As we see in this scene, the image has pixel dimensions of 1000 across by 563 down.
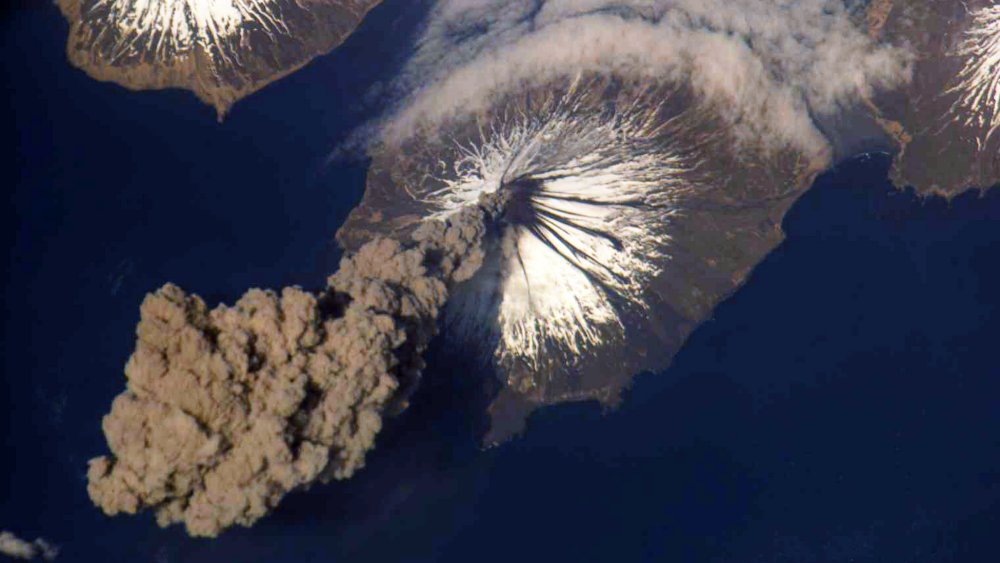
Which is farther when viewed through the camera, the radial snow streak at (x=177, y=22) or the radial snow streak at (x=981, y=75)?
the radial snow streak at (x=981, y=75)

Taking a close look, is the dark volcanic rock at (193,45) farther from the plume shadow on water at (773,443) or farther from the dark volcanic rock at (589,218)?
the plume shadow on water at (773,443)

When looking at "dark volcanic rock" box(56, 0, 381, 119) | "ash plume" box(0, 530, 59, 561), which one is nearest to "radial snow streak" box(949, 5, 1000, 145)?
"dark volcanic rock" box(56, 0, 381, 119)

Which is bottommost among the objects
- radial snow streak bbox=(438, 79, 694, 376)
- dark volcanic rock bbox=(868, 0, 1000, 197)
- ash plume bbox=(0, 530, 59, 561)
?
ash plume bbox=(0, 530, 59, 561)

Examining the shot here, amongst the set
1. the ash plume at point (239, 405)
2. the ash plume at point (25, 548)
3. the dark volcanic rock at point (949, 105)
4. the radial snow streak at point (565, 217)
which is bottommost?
the ash plume at point (25, 548)

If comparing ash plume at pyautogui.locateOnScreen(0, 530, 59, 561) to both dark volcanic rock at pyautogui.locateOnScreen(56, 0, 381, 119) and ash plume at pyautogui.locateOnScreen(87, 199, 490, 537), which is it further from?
dark volcanic rock at pyautogui.locateOnScreen(56, 0, 381, 119)

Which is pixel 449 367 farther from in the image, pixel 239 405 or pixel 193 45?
pixel 193 45

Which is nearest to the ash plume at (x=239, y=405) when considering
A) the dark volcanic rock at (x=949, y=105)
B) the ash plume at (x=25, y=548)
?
the ash plume at (x=25, y=548)

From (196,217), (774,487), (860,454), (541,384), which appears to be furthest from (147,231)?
(860,454)
